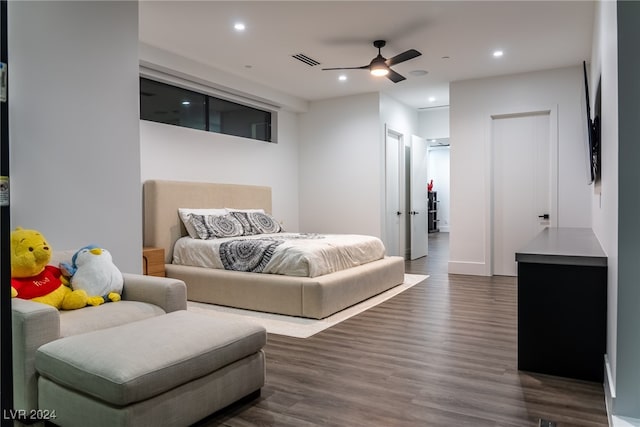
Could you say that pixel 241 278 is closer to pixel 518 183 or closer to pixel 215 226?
pixel 215 226

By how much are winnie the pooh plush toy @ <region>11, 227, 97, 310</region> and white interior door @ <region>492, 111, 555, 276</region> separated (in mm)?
5554

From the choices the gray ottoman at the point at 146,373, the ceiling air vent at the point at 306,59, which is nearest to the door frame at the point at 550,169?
the ceiling air vent at the point at 306,59

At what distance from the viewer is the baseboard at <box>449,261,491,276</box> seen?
6.36 m

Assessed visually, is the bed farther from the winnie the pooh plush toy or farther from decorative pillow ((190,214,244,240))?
the winnie the pooh plush toy

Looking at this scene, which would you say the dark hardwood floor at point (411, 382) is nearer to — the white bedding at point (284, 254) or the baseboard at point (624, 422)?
the baseboard at point (624, 422)

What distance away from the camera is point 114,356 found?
6.06ft

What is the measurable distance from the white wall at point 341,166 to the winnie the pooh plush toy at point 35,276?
5.11 meters

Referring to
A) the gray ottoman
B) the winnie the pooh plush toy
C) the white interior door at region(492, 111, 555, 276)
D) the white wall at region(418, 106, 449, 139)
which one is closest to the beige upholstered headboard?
the winnie the pooh plush toy

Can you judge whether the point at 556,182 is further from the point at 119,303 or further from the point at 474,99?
the point at 119,303

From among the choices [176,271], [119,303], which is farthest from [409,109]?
[119,303]

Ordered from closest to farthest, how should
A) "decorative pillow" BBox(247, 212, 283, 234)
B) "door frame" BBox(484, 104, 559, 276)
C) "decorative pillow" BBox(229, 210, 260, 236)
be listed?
"decorative pillow" BBox(229, 210, 260, 236) < "decorative pillow" BBox(247, 212, 283, 234) < "door frame" BBox(484, 104, 559, 276)

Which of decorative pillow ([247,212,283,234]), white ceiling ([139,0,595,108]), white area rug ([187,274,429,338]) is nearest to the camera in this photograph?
white area rug ([187,274,429,338])

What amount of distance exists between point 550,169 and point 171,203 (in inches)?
196

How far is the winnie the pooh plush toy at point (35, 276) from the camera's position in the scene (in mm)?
2396
